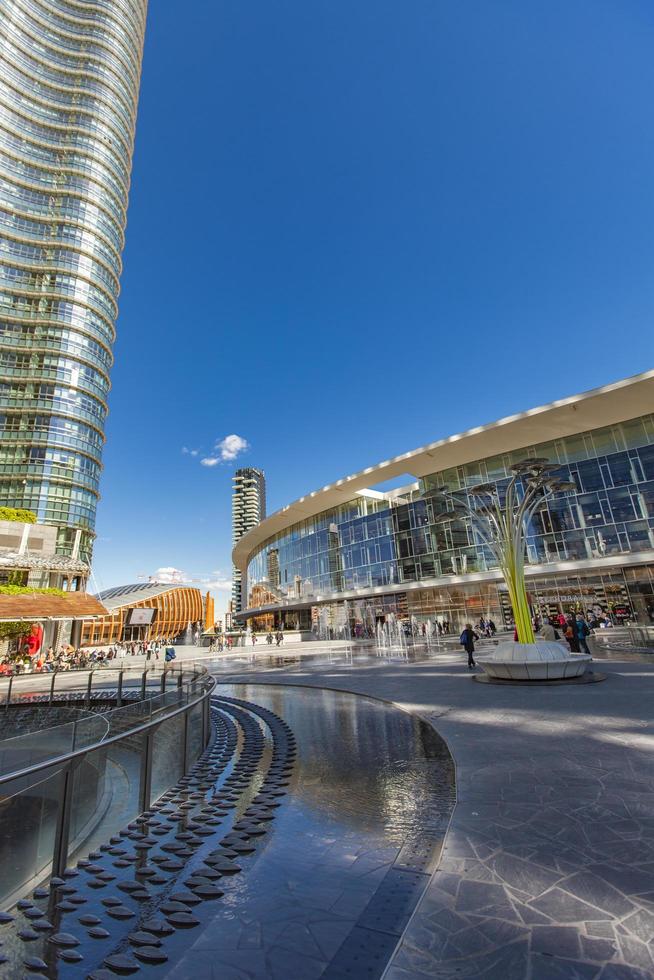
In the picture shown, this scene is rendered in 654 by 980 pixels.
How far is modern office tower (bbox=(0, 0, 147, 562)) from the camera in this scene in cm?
5375

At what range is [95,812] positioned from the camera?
4.52 metres

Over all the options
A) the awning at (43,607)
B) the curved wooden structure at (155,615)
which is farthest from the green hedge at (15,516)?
the curved wooden structure at (155,615)

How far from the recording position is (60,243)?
197ft

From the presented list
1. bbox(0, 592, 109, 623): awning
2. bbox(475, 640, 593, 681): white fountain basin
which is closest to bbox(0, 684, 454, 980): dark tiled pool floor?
bbox(475, 640, 593, 681): white fountain basin

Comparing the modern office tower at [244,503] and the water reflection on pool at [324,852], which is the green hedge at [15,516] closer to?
the water reflection on pool at [324,852]

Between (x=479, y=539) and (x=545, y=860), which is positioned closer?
(x=545, y=860)

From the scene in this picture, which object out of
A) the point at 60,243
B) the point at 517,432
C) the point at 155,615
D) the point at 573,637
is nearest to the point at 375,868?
the point at 573,637

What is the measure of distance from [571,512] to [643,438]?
7059 mm

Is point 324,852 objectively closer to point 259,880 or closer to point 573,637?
point 259,880

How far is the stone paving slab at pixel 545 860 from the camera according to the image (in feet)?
7.34

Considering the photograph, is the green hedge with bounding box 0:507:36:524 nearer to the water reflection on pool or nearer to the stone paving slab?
the water reflection on pool

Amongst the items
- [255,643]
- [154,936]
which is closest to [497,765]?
[154,936]

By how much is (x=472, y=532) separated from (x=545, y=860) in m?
33.9

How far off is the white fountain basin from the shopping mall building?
1927 centimetres
